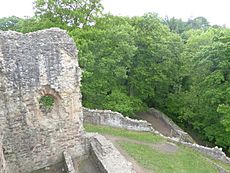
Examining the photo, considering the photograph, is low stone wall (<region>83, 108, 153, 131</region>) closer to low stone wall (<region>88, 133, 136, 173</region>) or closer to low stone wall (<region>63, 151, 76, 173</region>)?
low stone wall (<region>88, 133, 136, 173</region>)

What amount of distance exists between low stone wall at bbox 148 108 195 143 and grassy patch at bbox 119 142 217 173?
523 cm

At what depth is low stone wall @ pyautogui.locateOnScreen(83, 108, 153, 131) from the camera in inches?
776

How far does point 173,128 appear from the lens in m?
25.5

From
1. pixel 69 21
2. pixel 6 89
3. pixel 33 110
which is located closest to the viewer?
pixel 6 89

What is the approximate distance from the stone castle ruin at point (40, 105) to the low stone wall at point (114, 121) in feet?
16.4

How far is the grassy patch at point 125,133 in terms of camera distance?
18.2 metres

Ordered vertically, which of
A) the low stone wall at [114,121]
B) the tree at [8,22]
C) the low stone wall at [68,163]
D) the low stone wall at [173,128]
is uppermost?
the tree at [8,22]

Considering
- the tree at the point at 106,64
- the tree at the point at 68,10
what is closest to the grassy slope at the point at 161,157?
the tree at the point at 106,64

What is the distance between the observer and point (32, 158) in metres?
13.3

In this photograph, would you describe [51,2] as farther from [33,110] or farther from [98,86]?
[33,110]

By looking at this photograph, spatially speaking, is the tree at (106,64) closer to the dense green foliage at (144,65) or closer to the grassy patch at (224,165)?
the dense green foliage at (144,65)

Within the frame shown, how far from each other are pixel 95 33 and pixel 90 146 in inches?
413

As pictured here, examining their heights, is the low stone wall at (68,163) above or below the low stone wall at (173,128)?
above

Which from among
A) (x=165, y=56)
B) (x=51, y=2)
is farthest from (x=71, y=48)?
(x=165, y=56)
